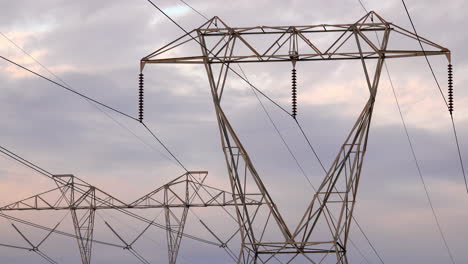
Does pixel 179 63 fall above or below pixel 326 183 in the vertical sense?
above

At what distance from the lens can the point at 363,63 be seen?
37.2 m

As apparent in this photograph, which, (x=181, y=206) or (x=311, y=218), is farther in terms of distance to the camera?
(x=181, y=206)

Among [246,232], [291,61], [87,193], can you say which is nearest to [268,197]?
[246,232]

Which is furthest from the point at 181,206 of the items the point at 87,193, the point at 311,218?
the point at 311,218

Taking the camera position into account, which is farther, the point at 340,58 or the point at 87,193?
the point at 87,193

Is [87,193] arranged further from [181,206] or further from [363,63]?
[363,63]

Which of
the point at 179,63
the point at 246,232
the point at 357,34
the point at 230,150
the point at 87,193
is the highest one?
the point at 87,193

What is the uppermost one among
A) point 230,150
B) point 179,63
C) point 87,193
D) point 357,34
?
point 87,193

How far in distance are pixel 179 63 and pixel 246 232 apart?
20.8 feet

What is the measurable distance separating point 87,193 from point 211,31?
30152 millimetres

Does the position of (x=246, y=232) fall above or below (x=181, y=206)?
below

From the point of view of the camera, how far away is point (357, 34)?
38344mm

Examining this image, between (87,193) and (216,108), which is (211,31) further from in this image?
(87,193)

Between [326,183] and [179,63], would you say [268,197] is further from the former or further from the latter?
[179,63]
